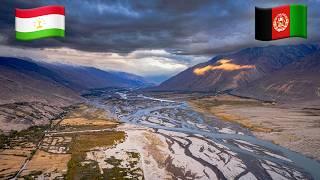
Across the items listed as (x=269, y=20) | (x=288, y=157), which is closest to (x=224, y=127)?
(x=288, y=157)

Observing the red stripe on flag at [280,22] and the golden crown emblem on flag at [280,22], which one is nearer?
the red stripe on flag at [280,22]

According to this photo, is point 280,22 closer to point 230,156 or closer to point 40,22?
point 40,22

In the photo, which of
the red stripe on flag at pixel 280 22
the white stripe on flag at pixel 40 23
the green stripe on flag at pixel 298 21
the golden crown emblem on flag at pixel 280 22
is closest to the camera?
the green stripe on flag at pixel 298 21

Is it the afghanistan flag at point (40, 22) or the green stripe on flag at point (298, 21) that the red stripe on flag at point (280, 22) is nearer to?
the green stripe on flag at point (298, 21)

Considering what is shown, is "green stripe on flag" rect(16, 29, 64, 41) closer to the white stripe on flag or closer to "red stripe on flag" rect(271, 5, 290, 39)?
the white stripe on flag

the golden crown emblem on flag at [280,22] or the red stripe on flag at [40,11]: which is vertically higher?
the red stripe on flag at [40,11]

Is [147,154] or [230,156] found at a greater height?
[147,154]

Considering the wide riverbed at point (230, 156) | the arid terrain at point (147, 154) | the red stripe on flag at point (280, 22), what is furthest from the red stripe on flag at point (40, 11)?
the wide riverbed at point (230, 156)

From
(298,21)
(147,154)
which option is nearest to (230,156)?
(147,154)

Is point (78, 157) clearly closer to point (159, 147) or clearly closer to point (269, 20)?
point (159, 147)
